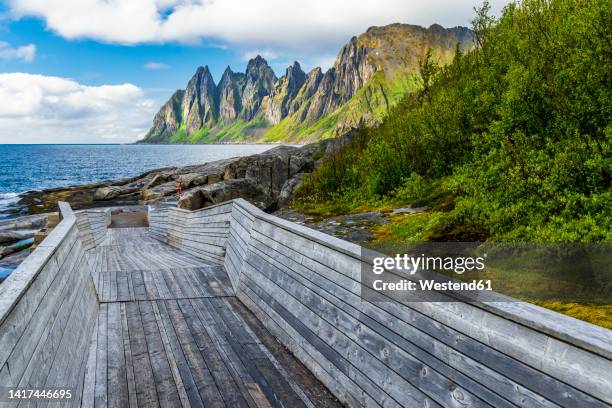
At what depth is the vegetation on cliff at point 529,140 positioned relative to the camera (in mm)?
6312

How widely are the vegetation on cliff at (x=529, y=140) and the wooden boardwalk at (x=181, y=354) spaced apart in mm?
3977

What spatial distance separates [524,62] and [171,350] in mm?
8564

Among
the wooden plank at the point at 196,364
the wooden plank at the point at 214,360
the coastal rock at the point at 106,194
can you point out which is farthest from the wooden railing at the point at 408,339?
the coastal rock at the point at 106,194

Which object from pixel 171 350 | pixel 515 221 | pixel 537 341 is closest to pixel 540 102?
pixel 515 221

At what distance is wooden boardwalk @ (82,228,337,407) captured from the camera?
14.0ft

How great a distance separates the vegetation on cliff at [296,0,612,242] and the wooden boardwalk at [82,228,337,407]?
3.98 metres

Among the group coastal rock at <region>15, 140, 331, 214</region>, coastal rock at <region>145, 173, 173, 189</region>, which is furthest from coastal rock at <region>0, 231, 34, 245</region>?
coastal rock at <region>145, 173, 173, 189</region>

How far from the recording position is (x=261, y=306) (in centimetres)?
641

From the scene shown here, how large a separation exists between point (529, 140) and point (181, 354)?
268 inches

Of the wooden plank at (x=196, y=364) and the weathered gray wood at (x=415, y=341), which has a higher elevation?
the weathered gray wood at (x=415, y=341)

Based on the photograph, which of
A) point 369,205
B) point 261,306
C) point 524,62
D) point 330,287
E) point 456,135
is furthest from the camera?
point 369,205

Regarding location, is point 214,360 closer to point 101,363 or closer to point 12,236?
point 101,363

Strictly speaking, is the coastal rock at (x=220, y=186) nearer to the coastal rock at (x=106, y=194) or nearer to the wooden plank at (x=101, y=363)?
the coastal rock at (x=106, y=194)

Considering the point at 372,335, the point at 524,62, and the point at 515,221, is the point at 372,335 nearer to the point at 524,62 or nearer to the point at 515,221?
the point at 515,221
